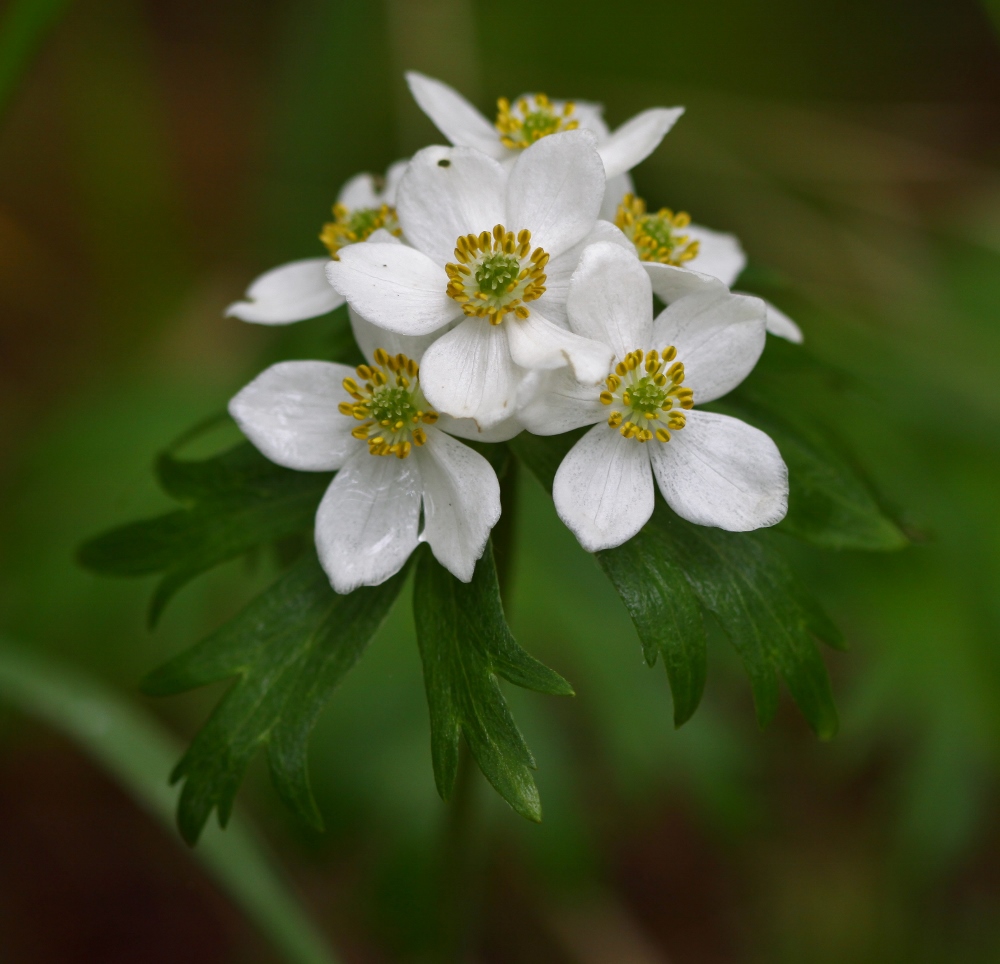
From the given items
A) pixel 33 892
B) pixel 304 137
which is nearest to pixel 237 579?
pixel 33 892

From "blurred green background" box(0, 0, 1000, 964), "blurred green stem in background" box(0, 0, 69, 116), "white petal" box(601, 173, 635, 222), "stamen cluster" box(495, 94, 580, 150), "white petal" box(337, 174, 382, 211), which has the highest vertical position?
"blurred green stem in background" box(0, 0, 69, 116)

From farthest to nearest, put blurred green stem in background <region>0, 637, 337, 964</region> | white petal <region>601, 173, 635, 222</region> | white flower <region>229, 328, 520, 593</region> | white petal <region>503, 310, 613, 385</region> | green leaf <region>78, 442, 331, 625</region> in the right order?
blurred green stem in background <region>0, 637, 337, 964</region> → white petal <region>601, 173, 635, 222</region> → green leaf <region>78, 442, 331, 625</region> → white flower <region>229, 328, 520, 593</region> → white petal <region>503, 310, 613, 385</region>

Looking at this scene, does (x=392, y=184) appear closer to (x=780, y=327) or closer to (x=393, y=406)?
(x=393, y=406)

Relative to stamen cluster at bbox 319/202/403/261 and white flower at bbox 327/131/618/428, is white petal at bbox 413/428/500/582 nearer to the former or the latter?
white flower at bbox 327/131/618/428

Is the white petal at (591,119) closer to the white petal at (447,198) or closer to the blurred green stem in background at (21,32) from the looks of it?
the white petal at (447,198)

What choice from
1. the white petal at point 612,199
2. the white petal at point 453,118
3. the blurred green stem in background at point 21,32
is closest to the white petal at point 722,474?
the white petal at point 612,199

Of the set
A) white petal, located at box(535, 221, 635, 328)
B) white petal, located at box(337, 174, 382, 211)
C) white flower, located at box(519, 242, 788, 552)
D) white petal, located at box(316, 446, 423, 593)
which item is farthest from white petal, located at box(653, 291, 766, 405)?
white petal, located at box(337, 174, 382, 211)

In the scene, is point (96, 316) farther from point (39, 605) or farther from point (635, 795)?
point (635, 795)
